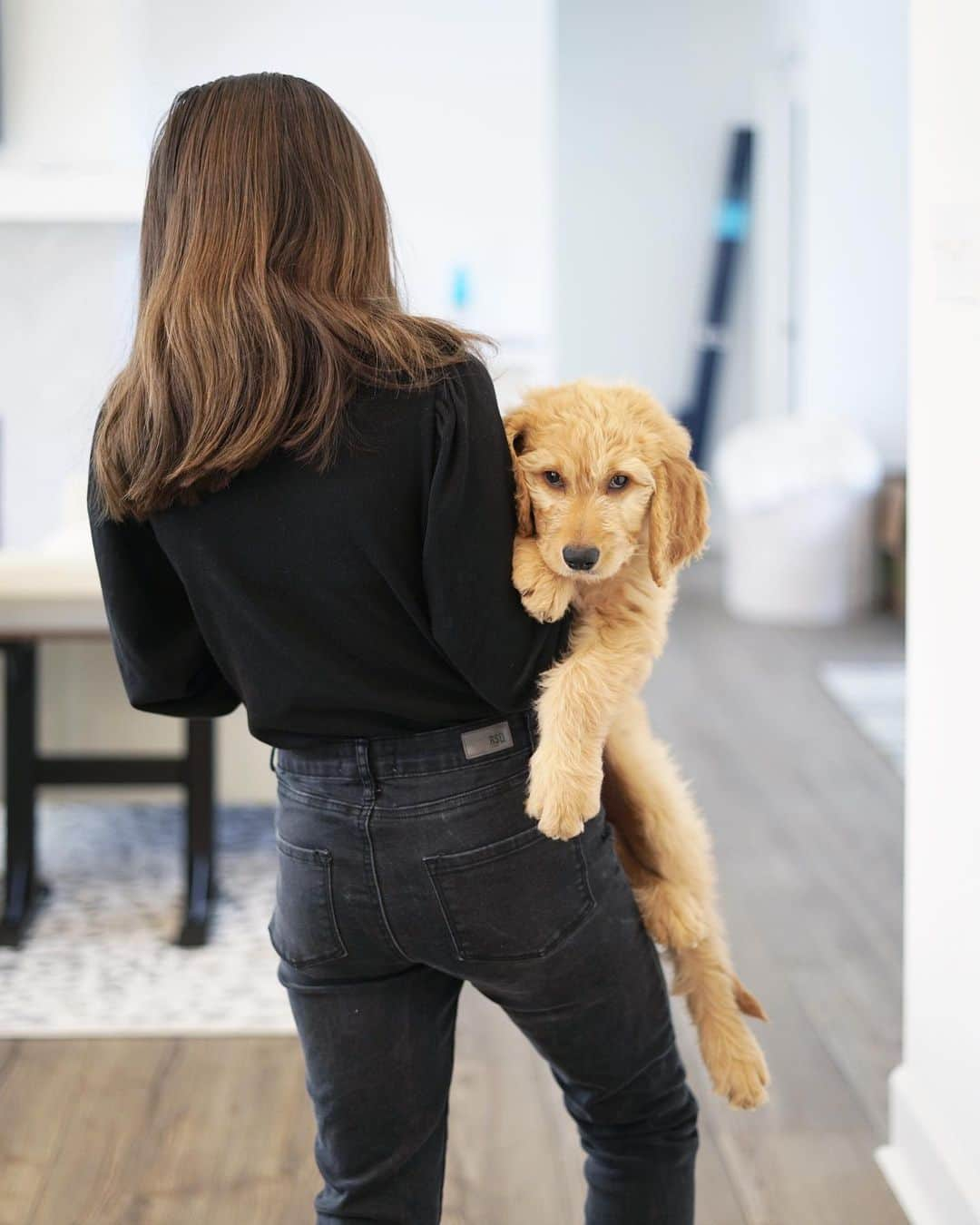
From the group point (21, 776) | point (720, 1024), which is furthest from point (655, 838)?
point (21, 776)

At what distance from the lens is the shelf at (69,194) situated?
13.7 feet

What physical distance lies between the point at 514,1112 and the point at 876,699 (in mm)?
2918

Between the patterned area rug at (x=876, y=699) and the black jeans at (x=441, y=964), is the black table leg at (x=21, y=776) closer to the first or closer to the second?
the black jeans at (x=441, y=964)

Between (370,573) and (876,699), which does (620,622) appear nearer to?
(370,573)

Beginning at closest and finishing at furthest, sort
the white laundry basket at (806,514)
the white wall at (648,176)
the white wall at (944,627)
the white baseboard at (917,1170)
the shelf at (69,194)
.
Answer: the white wall at (944,627) < the white baseboard at (917,1170) < the shelf at (69,194) < the white laundry basket at (806,514) < the white wall at (648,176)

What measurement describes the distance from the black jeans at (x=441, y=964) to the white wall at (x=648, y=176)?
6.63m

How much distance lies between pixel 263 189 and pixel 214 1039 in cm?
182

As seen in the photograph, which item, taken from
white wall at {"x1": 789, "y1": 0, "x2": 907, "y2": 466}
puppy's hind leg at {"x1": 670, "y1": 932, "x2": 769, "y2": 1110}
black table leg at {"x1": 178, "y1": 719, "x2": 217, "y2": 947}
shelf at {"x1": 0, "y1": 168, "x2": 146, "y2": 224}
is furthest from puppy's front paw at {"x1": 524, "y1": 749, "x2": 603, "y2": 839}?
white wall at {"x1": 789, "y1": 0, "x2": 907, "y2": 466}

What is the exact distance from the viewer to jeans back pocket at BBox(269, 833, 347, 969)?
49.7 inches

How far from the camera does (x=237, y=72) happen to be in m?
5.09

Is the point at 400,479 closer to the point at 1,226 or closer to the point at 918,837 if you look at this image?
the point at 918,837

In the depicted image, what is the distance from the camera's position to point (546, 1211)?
1.99m

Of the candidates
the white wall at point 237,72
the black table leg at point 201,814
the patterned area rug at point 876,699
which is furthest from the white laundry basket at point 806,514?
the black table leg at point 201,814

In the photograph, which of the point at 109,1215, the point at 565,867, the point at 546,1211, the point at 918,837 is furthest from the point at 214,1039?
the point at 565,867
